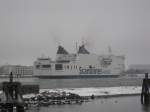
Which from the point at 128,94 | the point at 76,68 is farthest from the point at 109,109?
the point at 76,68

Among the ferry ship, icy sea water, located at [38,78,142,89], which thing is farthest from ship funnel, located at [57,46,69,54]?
icy sea water, located at [38,78,142,89]

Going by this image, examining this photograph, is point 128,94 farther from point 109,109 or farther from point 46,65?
point 46,65

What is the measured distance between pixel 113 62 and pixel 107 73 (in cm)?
385

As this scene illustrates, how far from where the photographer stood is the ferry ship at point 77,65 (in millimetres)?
78250

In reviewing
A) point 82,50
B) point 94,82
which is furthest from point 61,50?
point 94,82

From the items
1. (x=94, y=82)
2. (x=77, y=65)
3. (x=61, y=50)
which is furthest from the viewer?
(x=61, y=50)

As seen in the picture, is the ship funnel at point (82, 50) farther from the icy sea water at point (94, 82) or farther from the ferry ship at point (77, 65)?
the icy sea water at point (94, 82)

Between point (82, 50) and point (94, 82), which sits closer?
point (94, 82)

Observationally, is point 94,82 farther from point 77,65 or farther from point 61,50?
point 61,50

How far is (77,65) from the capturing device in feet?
260

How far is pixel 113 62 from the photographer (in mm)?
85812

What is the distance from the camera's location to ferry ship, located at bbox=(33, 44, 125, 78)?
78250 mm

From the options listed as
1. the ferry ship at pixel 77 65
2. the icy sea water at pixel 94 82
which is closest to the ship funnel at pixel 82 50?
the ferry ship at pixel 77 65

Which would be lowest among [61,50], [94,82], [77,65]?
[94,82]
